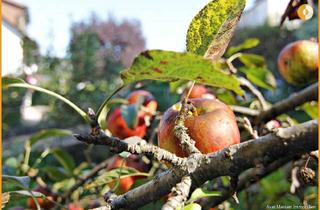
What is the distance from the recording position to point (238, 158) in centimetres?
46

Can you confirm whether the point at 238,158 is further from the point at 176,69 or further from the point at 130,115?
the point at 130,115

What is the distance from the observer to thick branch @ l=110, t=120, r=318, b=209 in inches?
16.5

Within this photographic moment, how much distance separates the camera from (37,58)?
1087 cm

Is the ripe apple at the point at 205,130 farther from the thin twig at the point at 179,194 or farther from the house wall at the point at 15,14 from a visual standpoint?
the house wall at the point at 15,14

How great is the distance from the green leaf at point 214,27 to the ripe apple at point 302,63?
2.54ft

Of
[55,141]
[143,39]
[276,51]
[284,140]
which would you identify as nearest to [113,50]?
[143,39]

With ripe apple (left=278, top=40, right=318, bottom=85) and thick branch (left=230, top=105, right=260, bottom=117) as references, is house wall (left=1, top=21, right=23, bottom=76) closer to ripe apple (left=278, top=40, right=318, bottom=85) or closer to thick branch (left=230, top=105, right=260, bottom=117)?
ripe apple (left=278, top=40, right=318, bottom=85)

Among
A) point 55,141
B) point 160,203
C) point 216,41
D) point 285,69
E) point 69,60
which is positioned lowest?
point 55,141

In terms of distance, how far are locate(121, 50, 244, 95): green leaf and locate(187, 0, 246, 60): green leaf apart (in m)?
0.06

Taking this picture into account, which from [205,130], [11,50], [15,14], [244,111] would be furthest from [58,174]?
[15,14]

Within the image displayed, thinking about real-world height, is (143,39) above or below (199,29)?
below

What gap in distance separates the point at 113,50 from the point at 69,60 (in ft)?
12.3

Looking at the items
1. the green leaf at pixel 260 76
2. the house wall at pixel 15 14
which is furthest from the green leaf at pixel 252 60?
the house wall at pixel 15 14

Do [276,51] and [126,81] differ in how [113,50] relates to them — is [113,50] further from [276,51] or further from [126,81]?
[126,81]
